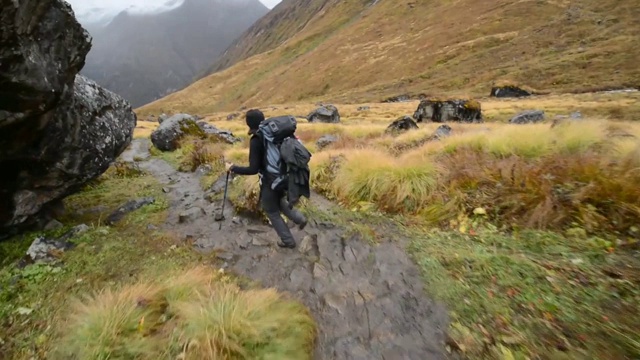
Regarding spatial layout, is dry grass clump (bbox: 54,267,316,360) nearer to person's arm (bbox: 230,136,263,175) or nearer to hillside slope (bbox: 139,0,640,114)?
person's arm (bbox: 230,136,263,175)

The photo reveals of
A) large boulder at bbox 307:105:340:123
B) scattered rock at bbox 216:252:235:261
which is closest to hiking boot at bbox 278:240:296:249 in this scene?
scattered rock at bbox 216:252:235:261

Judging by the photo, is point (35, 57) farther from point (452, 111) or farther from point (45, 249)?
point (452, 111)

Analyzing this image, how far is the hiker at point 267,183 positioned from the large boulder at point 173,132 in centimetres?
1523

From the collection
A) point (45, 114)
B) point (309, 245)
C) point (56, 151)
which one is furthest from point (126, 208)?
point (309, 245)

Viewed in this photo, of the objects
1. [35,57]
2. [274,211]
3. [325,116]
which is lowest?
[325,116]

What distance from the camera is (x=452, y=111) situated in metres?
26.7

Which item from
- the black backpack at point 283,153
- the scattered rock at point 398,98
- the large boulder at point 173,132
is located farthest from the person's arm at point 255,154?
the scattered rock at point 398,98

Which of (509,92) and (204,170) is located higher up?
(204,170)

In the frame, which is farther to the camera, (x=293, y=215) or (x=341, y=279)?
(x=293, y=215)

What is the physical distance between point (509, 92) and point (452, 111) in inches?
1193

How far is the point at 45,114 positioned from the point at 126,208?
3526 millimetres

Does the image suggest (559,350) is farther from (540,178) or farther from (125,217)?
(125,217)

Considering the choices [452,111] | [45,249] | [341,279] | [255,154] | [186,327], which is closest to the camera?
[186,327]

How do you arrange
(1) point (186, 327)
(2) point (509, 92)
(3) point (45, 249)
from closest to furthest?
(1) point (186, 327) < (3) point (45, 249) < (2) point (509, 92)
